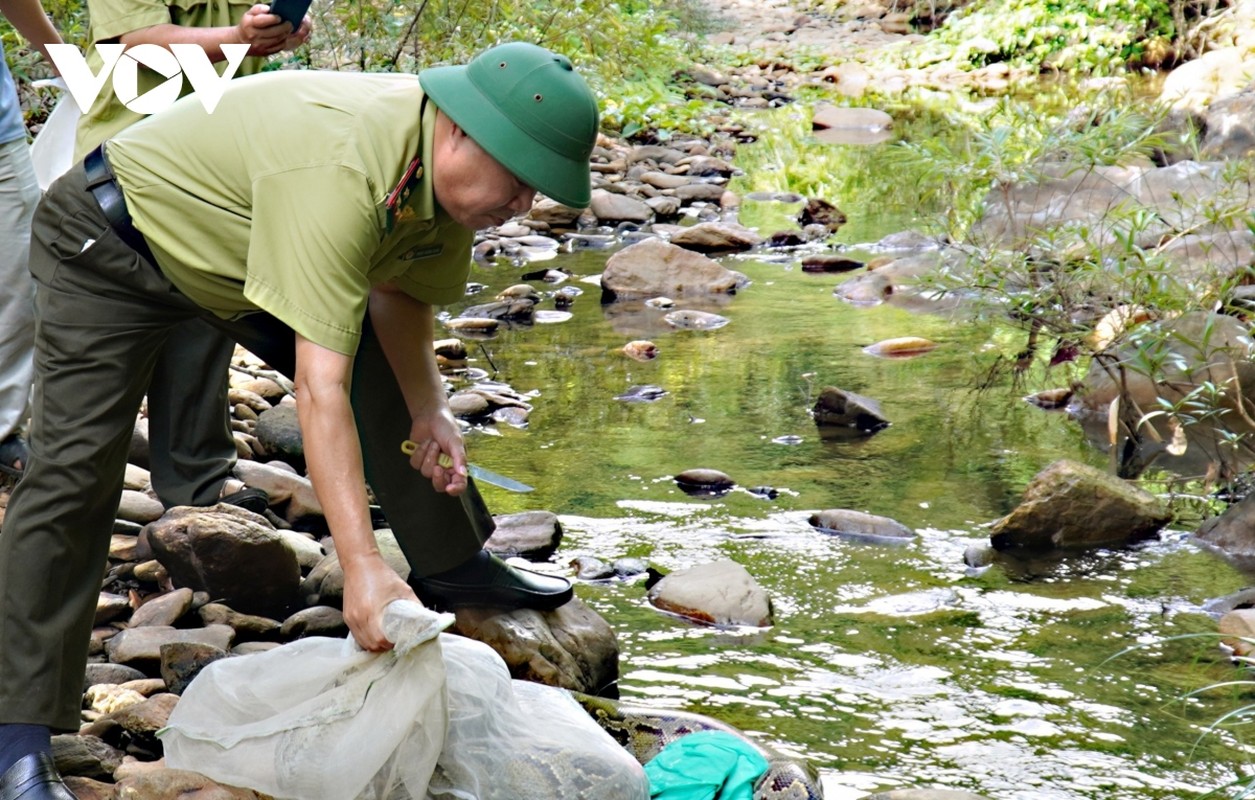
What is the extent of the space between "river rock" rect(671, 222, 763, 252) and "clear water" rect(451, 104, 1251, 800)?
245 centimetres

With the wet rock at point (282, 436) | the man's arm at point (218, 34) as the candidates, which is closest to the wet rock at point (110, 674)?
the man's arm at point (218, 34)

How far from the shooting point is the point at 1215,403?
5746mm

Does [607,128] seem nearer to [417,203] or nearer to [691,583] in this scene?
[691,583]

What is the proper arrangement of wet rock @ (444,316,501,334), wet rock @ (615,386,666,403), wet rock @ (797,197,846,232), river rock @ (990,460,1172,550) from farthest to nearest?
wet rock @ (797,197,846,232) → wet rock @ (444,316,501,334) → wet rock @ (615,386,666,403) → river rock @ (990,460,1172,550)

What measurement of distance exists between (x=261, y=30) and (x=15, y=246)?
0.88m

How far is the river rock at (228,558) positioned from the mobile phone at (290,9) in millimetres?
1341

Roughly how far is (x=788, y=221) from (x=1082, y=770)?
8.11m

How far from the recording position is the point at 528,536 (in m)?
4.84

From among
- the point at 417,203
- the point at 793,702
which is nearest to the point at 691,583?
the point at 793,702

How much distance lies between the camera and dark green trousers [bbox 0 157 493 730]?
2838 mm

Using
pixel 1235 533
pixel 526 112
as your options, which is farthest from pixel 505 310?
pixel 526 112

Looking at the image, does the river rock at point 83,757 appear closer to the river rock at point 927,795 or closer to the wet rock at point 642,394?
the river rock at point 927,795

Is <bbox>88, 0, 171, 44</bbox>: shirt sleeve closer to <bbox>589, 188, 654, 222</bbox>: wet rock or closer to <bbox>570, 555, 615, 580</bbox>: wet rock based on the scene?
<bbox>570, 555, 615, 580</bbox>: wet rock

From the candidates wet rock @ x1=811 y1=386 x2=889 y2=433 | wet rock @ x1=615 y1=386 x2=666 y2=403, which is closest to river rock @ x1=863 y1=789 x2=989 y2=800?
wet rock @ x1=811 y1=386 x2=889 y2=433
